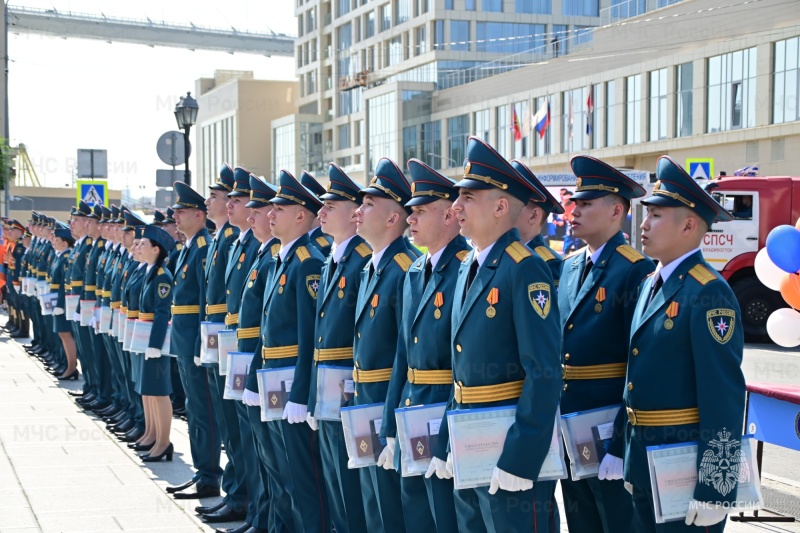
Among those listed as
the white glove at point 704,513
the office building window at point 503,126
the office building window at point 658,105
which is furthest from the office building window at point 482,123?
the white glove at point 704,513

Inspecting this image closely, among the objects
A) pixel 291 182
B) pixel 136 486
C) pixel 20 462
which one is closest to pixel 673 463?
pixel 291 182

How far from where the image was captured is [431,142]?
6588cm

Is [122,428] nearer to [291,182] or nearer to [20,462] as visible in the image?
[20,462]

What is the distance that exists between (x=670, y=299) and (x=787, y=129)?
32857 millimetres

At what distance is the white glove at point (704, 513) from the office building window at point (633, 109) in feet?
135

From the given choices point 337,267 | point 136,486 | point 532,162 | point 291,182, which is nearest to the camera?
point 337,267

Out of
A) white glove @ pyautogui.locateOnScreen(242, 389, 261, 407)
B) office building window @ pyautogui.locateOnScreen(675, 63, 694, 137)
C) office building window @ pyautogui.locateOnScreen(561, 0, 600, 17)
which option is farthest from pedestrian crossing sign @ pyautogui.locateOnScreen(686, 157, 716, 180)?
office building window @ pyautogui.locateOnScreen(561, 0, 600, 17)

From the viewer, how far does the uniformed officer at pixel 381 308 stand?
5199mm

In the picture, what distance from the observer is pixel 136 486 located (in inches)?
336

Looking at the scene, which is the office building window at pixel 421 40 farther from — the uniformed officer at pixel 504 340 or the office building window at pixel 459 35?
the uniformed officer at pixel 504 340

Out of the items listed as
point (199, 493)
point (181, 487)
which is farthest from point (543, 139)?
point (199, 493)

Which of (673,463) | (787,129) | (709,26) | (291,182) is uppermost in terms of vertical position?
(709,26)

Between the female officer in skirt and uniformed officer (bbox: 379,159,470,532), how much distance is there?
461cm

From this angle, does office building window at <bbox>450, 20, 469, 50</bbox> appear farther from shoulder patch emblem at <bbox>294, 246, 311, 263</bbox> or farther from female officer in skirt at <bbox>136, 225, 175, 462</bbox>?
shoulder patch emblem at <bbox>294, 246, 311, 263</bbox>
